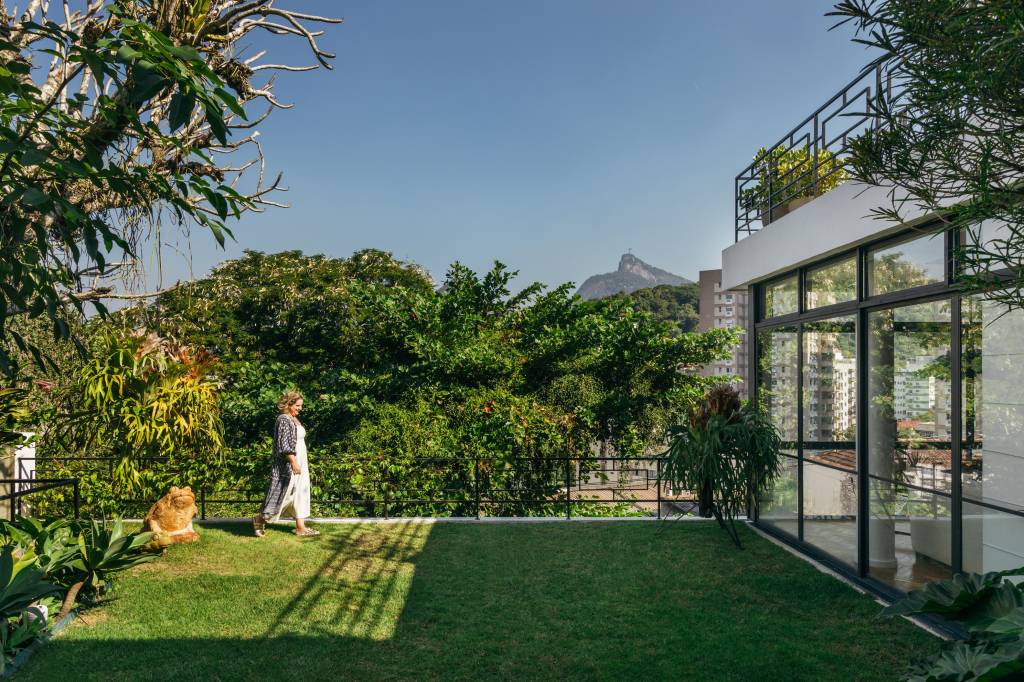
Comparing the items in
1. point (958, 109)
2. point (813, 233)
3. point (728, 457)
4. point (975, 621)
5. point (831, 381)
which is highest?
point (813, 233)

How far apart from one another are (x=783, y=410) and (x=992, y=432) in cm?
300

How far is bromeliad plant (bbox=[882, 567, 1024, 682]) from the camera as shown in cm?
227

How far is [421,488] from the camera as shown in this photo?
8625mm

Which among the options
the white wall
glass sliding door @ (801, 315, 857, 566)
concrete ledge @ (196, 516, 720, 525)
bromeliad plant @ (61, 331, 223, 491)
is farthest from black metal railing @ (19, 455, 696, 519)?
the white wall

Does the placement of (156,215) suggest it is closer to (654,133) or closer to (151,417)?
(151,417)

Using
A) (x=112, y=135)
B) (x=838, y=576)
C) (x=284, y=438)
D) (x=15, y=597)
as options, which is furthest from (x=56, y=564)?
(x=838, y=576)

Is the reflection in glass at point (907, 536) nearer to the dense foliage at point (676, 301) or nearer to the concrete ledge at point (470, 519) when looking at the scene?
the concrete ledge at point (470, 519)

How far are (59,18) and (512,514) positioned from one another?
24.1 ft

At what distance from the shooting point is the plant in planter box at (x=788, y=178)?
6.16 m

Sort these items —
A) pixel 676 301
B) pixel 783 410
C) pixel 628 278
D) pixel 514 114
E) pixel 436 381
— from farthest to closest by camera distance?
1. pixel 628 278
2. pixel 676 301
3. pixel 514 114
4. pixel 436 381
5. pixel 783 410

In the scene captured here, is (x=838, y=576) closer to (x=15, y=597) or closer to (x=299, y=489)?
(x=299, y=489)

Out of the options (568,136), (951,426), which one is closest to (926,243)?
(951,426)

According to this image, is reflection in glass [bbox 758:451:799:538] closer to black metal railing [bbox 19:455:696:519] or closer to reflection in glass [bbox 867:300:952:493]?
→ black metal railing [bbox 19:455:696:519]

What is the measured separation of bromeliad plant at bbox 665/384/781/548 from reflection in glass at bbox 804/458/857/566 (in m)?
0.39
